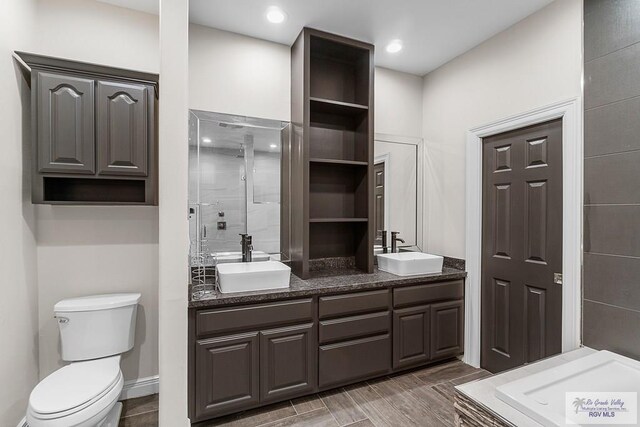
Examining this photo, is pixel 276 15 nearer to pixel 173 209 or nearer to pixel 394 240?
pixel 173 209

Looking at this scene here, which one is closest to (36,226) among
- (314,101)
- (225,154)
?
(225,154)

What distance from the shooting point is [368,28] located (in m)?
2.41

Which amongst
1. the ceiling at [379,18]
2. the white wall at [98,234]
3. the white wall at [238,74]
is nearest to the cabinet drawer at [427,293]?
the white wall at [238,74]

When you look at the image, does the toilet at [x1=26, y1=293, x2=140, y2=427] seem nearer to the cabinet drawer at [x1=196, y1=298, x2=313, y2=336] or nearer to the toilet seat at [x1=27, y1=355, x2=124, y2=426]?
the toilet seat at [x1=27, y1=355, x2=124, y2=426]

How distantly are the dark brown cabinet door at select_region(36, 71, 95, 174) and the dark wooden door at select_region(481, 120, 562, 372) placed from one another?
2988mm

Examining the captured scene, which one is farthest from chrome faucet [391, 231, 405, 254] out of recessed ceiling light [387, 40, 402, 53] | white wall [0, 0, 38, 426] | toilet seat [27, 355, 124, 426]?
white wall [0, 0, 38, 426]

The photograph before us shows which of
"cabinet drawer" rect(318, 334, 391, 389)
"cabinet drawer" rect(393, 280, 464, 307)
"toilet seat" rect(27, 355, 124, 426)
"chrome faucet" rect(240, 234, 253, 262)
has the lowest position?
"cabinet drawer" rect(318, 334, 391, 389)

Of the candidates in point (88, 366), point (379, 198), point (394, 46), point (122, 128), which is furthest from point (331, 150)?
point (88, 366)

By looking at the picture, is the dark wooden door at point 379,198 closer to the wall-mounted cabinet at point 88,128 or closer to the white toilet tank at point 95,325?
the wall-mounted cabinet at point 88,128

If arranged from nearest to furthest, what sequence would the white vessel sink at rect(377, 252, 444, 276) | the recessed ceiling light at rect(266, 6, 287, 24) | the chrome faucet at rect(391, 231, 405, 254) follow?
the recessed ceiling light at rect(266, 6, 287, 24), the white vessel sink at rect(377, 252, 444, 276), the chrome faucet at rect(391, 231, 405, 254)

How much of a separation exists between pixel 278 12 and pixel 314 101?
66cm

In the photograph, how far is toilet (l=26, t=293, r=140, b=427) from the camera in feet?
4.80

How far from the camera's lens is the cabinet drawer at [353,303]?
2.16 m

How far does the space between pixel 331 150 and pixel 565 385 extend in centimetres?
220
